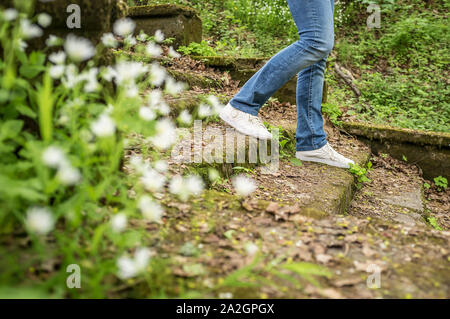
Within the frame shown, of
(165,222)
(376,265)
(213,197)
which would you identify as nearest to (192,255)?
(165,222)

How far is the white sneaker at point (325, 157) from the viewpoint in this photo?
9.31 feet

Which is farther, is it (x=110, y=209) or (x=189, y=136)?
(x=189, y=136)

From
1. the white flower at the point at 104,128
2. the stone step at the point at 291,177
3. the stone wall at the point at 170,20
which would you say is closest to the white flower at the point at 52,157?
the white flower at the point at 104,128

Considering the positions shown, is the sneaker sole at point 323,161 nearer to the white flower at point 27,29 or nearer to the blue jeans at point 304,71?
the blue jeans at point 304,71

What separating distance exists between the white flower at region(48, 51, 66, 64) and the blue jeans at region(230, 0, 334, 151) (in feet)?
5.16

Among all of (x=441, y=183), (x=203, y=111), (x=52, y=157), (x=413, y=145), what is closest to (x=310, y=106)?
(x=203, y=111)

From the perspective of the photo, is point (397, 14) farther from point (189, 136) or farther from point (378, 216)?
point (189, 136)

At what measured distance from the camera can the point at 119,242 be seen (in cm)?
94

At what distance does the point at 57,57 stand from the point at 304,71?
2.01 m

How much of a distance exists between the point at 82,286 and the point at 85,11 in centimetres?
93

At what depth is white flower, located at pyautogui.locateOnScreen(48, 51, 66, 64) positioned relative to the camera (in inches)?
42.9

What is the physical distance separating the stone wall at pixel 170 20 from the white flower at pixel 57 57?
351 cm

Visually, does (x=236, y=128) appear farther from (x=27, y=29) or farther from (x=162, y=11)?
(x=162, y=11)

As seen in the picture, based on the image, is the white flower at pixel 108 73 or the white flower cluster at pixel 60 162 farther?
the white flower at pixel 108 73
